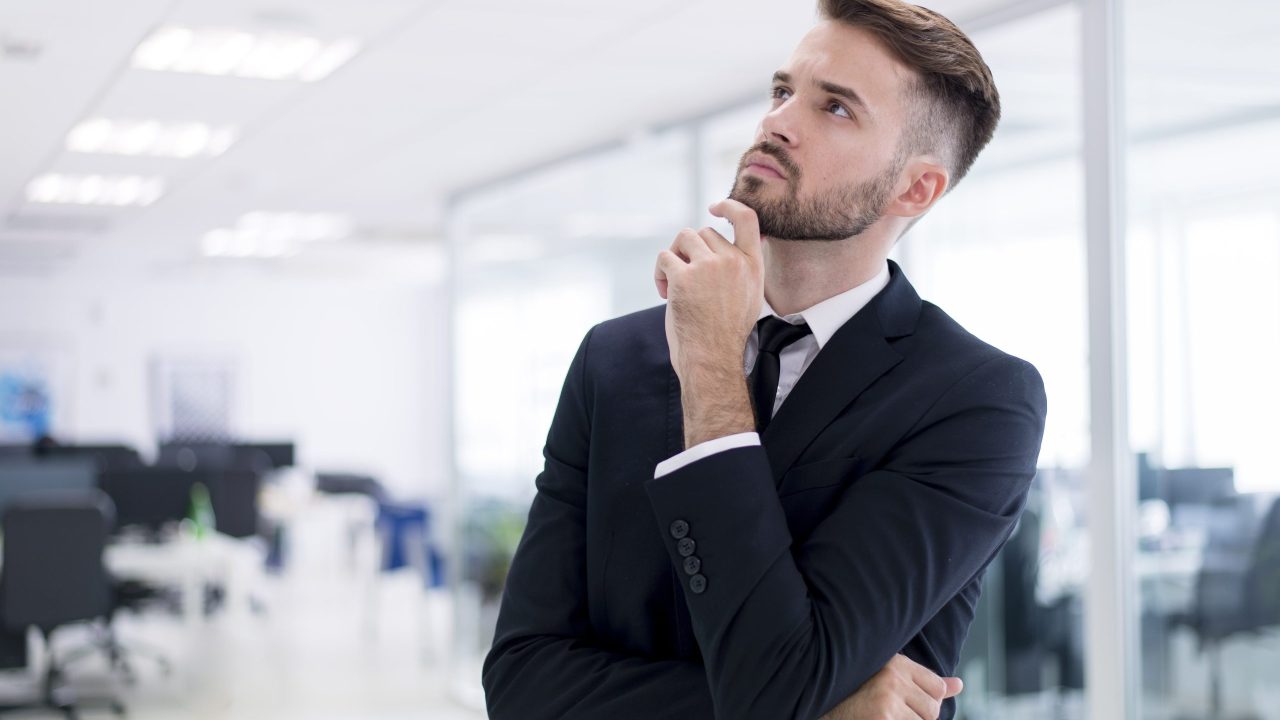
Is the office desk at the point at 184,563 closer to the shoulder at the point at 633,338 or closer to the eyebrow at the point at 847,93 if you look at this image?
the shoulder at the point at 633,338

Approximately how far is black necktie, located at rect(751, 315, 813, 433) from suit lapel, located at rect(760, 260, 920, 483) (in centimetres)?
4

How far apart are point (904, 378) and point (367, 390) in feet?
44.1

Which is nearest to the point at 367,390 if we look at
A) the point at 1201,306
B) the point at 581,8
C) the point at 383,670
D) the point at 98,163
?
the point at 383,670

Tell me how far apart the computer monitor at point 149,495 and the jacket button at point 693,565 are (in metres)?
6.90

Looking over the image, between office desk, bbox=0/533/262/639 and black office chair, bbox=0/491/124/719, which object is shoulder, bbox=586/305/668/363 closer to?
black office chair, bbox=0/491/124/719

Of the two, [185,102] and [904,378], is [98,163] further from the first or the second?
[904,378]

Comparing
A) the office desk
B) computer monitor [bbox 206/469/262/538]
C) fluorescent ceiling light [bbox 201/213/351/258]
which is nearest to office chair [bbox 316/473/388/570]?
computer monitor [bbox 206/469/262/538]

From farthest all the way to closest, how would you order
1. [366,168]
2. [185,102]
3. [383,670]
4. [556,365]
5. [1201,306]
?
[383,670] → [366,168] → [556,365] → [185,102] → [1201,306]

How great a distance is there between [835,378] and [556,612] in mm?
401

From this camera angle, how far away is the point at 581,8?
12.3ft

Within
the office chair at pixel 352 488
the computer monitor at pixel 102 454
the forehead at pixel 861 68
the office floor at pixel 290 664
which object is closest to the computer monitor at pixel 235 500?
the office floor at pixel 290 664

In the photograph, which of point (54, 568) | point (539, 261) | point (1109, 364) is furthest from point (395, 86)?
point (54, 568)

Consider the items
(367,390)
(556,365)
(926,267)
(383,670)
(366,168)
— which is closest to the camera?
(926,267)

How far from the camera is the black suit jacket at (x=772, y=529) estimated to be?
3.76 feet
